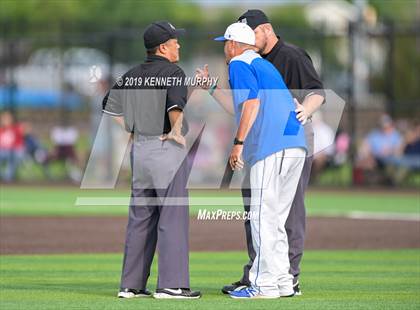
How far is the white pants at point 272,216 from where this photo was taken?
9750 millimetres

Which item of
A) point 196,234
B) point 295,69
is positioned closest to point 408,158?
point 196,234

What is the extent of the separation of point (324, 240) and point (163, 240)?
6.88 metres

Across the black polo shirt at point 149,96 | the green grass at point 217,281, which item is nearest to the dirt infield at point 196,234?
the green grass at point 217,281

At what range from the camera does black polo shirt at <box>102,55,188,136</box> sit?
9.80 metres

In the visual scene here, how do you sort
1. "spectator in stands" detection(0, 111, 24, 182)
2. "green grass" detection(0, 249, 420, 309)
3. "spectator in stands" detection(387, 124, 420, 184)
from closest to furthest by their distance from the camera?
"green grass" detection(0, 249, 420, 309)
"spectator in stands" detection(387, 124, 420, 184)
"spectator in stands" detection(0, 111, 24, 182)

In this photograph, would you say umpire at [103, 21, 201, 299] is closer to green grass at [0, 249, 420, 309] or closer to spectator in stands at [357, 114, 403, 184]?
green grass at [0, 249, 420, 309]

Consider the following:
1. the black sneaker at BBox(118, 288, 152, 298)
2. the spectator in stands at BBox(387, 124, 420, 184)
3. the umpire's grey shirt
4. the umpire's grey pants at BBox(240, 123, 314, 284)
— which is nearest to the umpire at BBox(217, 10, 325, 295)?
the umpire's grey pants at BBox(240, 123, 314, 284)

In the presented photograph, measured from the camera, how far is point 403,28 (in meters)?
30.8

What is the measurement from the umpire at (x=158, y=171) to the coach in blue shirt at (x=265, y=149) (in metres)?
0.54

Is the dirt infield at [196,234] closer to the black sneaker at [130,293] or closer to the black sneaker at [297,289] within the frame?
the black sneaker at [130,293]

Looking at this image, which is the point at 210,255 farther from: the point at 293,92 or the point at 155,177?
the point at 155,177

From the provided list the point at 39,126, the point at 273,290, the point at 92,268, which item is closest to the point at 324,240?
the point at 92,268

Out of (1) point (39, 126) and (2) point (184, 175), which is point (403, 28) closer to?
(1) point (39, 126)

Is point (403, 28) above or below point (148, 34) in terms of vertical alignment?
below
